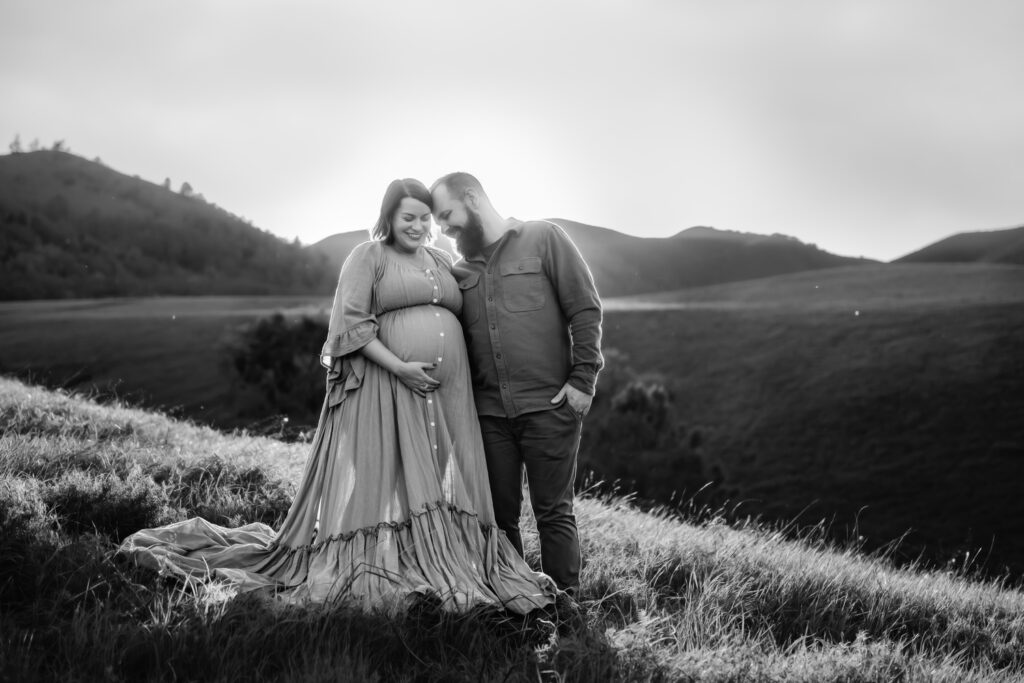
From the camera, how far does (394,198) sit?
4020mm

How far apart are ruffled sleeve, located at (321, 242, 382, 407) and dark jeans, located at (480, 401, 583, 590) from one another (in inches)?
29.2

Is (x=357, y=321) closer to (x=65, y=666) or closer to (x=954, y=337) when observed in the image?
(x=65, y=666)

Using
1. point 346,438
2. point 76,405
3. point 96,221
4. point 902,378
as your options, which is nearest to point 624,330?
point 902,378

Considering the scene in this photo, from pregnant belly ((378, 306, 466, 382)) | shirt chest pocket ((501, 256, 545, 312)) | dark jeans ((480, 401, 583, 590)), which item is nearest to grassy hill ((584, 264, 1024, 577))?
dark jeans ((480, 401, 583, 590))

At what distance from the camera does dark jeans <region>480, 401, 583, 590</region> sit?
402cm

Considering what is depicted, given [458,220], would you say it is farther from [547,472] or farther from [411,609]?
[411,609]

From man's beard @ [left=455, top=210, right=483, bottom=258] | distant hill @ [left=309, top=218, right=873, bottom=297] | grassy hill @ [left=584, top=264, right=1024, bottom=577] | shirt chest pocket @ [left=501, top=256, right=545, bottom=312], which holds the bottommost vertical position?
grassy hill @ [left=584, top=264, right=1024, bottom=577]

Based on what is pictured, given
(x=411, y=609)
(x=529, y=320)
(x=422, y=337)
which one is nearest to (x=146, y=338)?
(x=422, y=337)

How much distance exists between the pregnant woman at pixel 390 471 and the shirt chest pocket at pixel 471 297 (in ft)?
0.20

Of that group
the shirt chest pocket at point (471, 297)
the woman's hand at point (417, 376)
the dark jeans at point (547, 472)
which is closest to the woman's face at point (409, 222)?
the shirt chest pocket at point (471, 297)

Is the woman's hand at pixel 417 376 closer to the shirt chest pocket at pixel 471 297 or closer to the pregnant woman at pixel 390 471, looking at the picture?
the pregnant woman at pixel 390 471

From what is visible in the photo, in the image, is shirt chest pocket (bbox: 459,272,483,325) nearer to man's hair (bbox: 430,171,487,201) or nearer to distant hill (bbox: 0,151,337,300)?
man's hair (bbox: 430,171,487,201)

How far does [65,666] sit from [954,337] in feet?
93.0

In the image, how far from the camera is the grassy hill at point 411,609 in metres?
2.82
